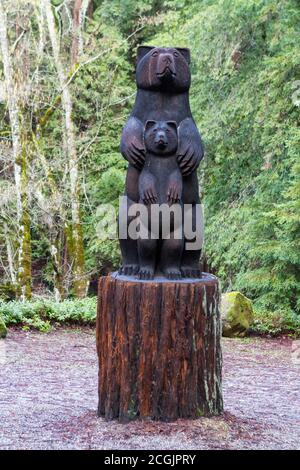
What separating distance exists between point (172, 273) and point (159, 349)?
607 mm

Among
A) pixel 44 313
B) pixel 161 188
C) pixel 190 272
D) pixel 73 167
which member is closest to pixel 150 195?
pixel 161 188

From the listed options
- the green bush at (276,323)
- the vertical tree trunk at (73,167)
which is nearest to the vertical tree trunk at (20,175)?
the vertical tree trunk at (73,167)

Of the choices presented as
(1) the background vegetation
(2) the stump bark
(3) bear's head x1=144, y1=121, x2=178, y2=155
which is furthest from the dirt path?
(3) bear's head x1=144, y1=121, x2=178, y2=155

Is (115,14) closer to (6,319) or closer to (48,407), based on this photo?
(6,319)

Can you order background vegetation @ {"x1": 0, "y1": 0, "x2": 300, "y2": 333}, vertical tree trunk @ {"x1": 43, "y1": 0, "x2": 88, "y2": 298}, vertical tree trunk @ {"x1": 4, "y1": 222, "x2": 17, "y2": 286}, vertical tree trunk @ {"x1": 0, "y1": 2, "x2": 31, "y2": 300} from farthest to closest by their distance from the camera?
vertical tree trunk @ {"x1": 43, "y1": 0, "x2": 88, "y2": 298}
vertical tree trunk @ {"x1": 4, "y1": 222, "x2": 17, "y2": 286}
vertical tree trunk @ {"x1": 0, "y1": 2, "x2": 31, "y2": 300}
background vegetation @ {"x1": 0, "y1": 0, "x2": 300, "y2": 333}

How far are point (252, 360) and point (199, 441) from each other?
15.4ft

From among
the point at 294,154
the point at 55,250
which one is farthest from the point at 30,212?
the point at 294,154

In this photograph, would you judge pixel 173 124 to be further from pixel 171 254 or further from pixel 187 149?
pixel 171 254

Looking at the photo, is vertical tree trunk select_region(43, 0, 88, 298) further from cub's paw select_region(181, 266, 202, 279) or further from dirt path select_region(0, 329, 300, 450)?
cub's paw select_region(181, 266, 202, 279)

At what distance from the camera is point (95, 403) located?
6.78 meters

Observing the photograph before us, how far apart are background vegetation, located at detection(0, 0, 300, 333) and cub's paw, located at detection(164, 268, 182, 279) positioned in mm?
6020

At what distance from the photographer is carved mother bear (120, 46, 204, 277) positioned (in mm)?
5852

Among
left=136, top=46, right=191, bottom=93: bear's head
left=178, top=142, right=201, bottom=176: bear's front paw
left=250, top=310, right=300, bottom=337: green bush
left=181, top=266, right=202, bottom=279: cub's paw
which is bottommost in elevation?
left=250, top=310, right=300, bottom=337: green bush

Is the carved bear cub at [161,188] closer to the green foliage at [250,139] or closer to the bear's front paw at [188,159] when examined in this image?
the bear's front paw at [188,159]
